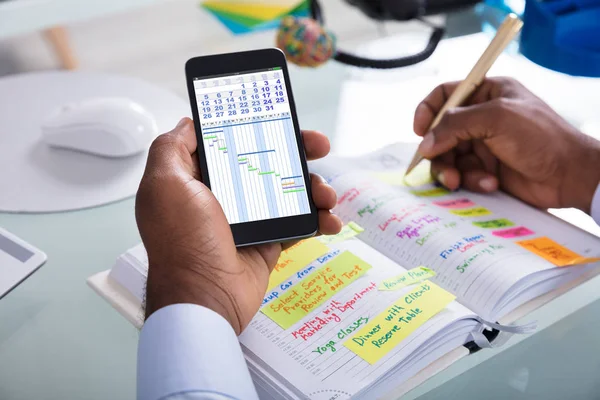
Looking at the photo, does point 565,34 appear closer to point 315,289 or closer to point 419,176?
point 419,176

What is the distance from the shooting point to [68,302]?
0.70 m

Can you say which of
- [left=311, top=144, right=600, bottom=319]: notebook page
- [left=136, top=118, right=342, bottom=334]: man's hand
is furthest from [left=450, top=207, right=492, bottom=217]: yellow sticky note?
[left=136, top=118, right=342, bottom=334]: man's hand

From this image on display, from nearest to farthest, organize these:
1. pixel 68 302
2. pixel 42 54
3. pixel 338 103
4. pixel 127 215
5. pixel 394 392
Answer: pixel 394 392 < pixel 68 302 < pixel 127 215 < pixel 338 103 < pixel 42 54

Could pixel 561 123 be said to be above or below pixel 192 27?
above

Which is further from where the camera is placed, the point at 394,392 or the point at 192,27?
the point at 192,27

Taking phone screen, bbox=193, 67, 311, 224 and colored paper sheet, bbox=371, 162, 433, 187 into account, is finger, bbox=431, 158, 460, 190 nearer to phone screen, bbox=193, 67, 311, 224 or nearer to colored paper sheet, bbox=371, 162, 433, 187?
colored paper sheet, bbox=371, 162, 433, 187

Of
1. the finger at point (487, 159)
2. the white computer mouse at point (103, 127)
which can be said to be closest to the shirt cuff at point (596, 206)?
the finger at point (487, 159)

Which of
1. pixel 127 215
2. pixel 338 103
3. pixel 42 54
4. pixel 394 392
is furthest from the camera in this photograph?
pixel 42 54

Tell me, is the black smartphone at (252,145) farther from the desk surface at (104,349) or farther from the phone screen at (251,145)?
the desk surface at (104,349)

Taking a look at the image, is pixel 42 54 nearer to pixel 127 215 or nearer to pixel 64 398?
pixel 127 215

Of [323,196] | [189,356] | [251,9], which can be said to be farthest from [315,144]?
[251,9]

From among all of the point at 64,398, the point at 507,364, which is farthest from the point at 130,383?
the point at 507,364

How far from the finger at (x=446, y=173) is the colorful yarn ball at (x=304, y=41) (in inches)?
11.4

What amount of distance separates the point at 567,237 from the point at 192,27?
1.20m
